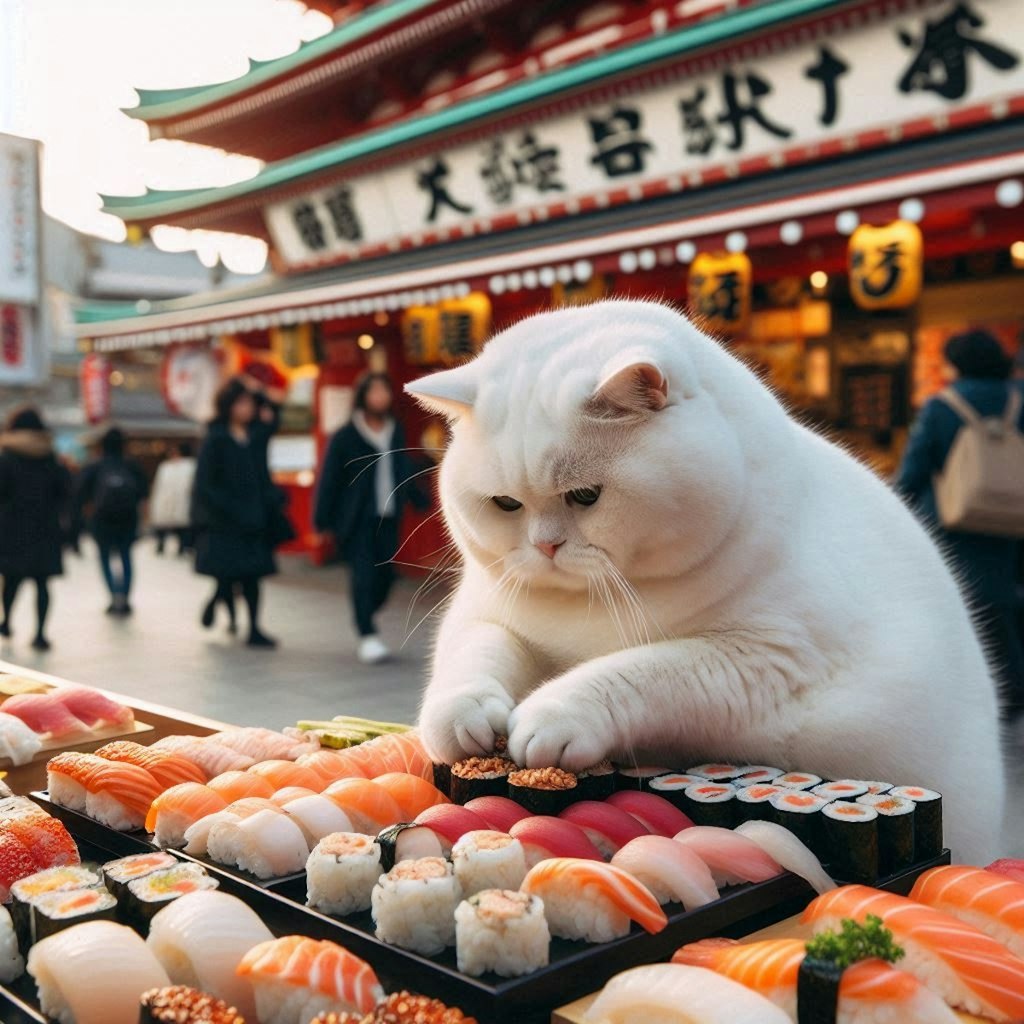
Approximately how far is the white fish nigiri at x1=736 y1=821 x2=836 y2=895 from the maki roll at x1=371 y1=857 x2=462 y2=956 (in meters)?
0.52

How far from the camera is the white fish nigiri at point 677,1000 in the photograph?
1188mm

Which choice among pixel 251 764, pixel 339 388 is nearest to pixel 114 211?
pixel 339 388

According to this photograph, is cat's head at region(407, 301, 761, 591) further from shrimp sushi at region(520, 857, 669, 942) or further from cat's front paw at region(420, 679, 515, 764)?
shrimp sushi at region(520, 857, 669, 942)

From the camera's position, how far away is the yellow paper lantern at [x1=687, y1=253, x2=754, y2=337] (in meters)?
8.39

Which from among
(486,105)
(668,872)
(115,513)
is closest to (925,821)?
(668,872)

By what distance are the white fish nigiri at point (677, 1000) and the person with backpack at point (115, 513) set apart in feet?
33.7

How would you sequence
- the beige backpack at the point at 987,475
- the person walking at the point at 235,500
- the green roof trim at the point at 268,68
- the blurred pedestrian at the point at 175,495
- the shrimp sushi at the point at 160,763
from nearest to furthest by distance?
the shrimp sushi at the point at 160,763 → the beige backpack at the point at 987,475 → the person walking at the point at 235,500 → the green roof trim at the point at 268,68 → the blurred pedestrian at the point at 175,495

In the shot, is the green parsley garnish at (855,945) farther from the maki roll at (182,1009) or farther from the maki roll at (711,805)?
the maki roll at (182,1009)

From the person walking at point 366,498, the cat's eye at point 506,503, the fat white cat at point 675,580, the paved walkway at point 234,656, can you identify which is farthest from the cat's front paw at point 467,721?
the person walking at point 366,498

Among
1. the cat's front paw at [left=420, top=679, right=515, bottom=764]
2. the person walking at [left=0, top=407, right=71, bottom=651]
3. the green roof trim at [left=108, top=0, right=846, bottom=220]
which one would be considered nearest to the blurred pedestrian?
the green roof trim at [left=108, top=0, right=846, bottom=220]

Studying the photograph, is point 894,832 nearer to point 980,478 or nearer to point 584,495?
point 584,495

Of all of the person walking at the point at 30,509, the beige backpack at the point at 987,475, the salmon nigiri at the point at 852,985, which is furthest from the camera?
the person walking at the point at 30,509

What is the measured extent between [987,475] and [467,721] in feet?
13.8

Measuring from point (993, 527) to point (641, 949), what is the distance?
4535mm
